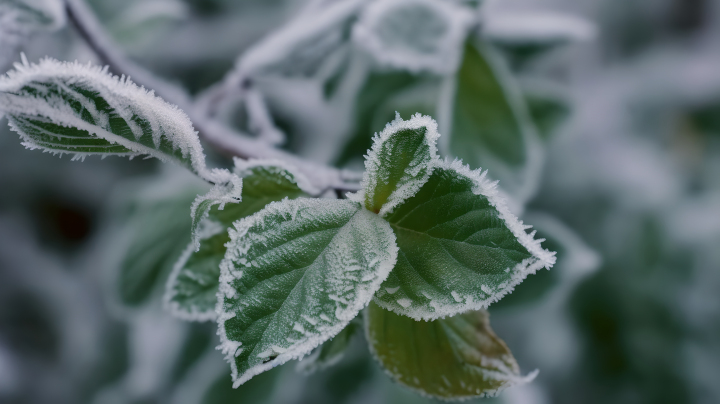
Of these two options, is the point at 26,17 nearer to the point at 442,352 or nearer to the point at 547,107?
the point at 442,352

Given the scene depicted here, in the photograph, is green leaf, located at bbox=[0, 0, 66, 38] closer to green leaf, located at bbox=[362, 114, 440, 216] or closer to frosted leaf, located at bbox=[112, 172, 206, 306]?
frosted leaf, located at bbox=[112, 172, 206, 306]

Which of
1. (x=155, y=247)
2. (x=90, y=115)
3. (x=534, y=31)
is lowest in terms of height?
(x=155, y=247)

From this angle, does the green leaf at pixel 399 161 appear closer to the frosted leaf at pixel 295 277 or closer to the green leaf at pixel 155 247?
the frosted leaf at pixel 295 277

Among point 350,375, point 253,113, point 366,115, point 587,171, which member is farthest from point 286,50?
point 587,171

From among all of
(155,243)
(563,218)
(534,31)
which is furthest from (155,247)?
(563,218)

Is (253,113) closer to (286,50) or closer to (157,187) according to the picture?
(286,50)

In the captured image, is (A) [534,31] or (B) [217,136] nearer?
(B) [217,136]
